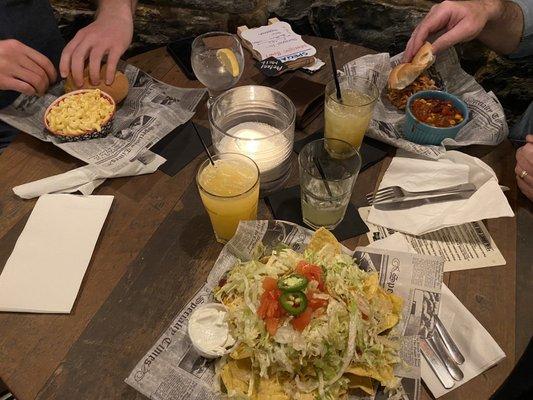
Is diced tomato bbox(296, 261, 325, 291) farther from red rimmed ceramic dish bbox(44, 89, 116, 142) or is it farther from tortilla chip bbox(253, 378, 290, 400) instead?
red rimmed ceramic dish bbox(44, 89, 116, 142)

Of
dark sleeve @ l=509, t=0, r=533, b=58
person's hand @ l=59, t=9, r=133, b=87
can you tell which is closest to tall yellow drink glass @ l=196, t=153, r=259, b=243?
person's hand @ l=59, t=9, r=133, b=87

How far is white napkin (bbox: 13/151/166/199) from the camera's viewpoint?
1400 mm

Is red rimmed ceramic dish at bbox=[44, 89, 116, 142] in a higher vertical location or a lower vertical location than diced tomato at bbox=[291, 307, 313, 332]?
higher

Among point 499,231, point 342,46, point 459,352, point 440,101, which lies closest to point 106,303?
point 459,352

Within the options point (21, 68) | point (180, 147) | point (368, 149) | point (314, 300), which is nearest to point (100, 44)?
point (21, 68)

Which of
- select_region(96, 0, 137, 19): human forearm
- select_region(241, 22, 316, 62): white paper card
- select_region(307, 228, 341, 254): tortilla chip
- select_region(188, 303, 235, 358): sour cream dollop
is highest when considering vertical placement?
select_region(96, 0, 137, 19): human forearm

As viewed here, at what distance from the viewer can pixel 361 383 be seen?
3.23 ft

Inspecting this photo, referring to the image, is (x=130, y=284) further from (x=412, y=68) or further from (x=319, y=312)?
(x=412, y=68)

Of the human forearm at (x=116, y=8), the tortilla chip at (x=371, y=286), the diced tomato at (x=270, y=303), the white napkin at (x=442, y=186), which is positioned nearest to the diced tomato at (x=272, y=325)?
the diced tomato at (x=270, y=303)

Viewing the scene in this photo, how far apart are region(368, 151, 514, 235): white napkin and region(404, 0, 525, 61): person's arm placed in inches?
22.9

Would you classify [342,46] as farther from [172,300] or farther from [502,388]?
[502,388]

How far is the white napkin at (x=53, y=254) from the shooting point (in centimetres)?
114

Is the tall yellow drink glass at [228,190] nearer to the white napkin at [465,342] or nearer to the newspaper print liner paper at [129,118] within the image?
the newspaper print liner paper at [129,118]

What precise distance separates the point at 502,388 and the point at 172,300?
2.77ft
